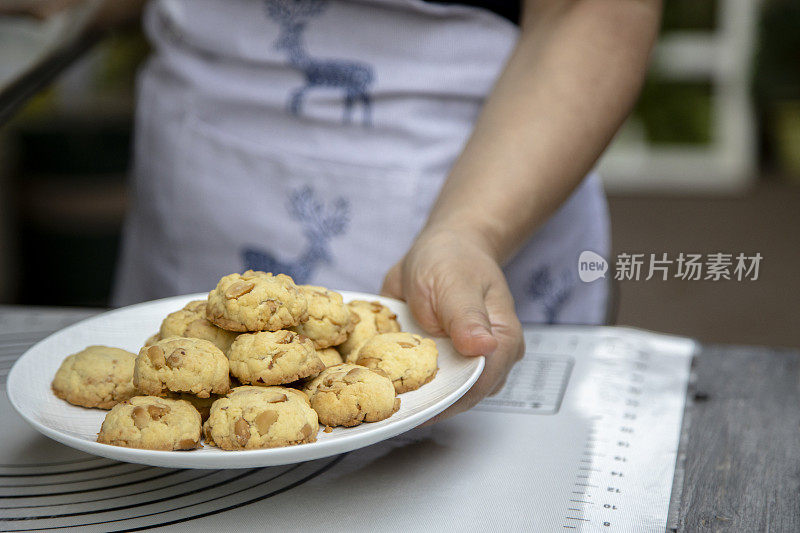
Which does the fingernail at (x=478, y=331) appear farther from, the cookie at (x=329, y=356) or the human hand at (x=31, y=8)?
the human hand at (x=31, y=8)

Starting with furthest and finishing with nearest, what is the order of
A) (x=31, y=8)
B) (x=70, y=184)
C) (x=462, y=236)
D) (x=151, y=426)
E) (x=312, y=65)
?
(x=70, y=184)
(x=31, y=8)
(x=312, y=65)
(x=462, y=236)
(x=151, y=426)

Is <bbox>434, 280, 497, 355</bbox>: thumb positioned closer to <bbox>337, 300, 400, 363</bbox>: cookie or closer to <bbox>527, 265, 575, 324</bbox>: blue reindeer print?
<bbox>337, 300, 400, 363</bbox>: cookie

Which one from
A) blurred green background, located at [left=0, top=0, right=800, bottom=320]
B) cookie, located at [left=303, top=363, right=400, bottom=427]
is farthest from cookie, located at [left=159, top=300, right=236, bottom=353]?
blurred green background, located at [left=0, top=0, right=800, bottom=320]

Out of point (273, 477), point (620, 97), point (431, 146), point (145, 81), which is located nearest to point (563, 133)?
point (620, 97)

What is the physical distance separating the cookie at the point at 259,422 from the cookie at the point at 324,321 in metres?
0.10

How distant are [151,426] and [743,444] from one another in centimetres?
50

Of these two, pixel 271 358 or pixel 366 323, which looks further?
pixel 366 323

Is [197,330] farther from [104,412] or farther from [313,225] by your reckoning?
[313,225]

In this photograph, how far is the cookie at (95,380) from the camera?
659mm

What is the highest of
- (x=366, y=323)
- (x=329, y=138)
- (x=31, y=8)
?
(x=31, y=8)

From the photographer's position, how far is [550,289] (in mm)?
1137

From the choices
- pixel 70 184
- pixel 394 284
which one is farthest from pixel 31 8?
pixel 70 184

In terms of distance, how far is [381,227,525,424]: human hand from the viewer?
2.25 feet

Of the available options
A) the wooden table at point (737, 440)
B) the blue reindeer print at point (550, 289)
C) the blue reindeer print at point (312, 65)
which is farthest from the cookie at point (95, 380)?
the blue reindeer print at point (550, 289)
